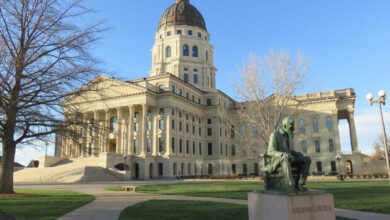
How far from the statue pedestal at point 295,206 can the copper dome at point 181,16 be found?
6832cm

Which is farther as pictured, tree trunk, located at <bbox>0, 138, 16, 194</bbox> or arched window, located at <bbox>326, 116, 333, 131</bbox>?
arched window, located at <bbox>326, 116, 333, 131</bbox>

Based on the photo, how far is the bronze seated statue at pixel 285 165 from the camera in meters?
6.77

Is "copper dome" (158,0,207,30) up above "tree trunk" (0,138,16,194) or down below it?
above

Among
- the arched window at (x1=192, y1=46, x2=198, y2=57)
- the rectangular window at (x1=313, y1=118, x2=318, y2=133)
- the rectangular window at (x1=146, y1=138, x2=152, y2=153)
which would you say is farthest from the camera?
the arched window at (x1=192, y1=46, x2=198, y2=57)

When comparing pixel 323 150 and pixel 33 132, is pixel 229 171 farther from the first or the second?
pixel 33 132

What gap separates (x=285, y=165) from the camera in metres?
6.79

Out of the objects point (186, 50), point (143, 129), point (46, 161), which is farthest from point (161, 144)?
point (186, 50)

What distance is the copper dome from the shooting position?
71.3 meters

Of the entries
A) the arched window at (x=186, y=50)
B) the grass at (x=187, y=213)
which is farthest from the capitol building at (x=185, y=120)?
the grass at (x=187, y=213)

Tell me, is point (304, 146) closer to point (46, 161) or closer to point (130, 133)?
point (130, 133)

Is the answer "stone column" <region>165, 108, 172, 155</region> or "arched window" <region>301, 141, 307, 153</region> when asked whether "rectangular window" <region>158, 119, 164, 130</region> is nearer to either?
"stone column" <region>165, 108, 172, 155</region>

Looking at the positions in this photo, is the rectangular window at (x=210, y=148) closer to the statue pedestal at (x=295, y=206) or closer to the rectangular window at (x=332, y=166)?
the rectangular window at (x=332, y=166)

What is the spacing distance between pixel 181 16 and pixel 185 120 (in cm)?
2949

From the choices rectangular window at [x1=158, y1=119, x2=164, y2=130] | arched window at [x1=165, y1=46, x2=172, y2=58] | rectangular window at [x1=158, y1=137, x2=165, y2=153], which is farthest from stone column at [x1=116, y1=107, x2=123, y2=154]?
arched window at [x1=165, y1=46, x2=172, y2=58]
